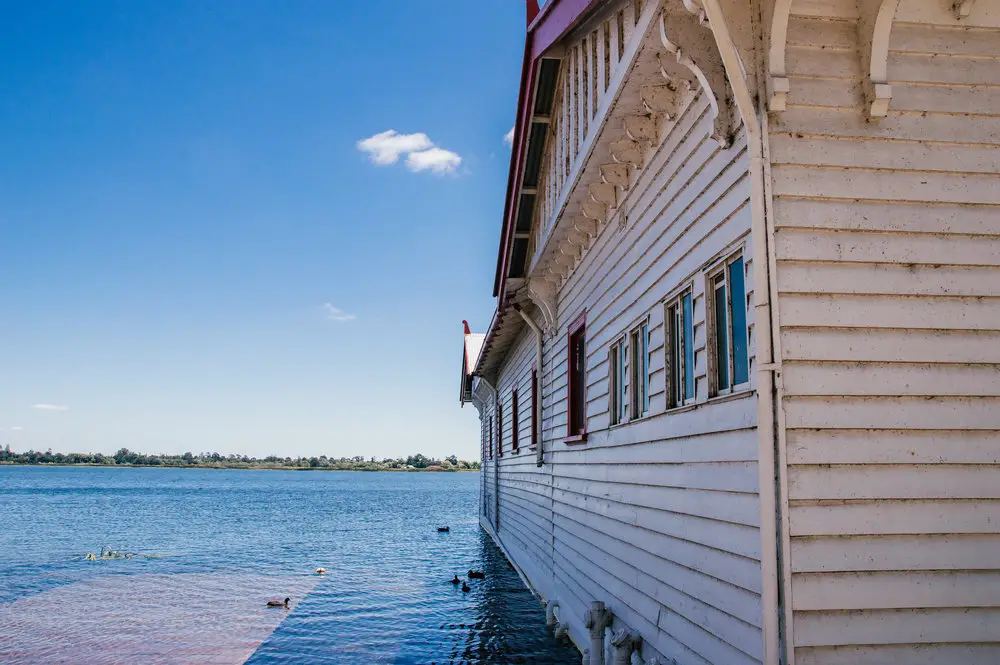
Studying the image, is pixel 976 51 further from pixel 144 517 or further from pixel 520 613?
pixel 144 517

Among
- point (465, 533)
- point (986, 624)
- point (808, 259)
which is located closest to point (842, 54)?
point (808, 259)

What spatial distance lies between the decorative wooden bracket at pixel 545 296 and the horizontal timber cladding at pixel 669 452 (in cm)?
110

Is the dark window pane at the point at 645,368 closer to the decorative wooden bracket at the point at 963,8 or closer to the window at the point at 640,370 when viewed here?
the window at the point at 640,370

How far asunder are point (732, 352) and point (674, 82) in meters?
2.11

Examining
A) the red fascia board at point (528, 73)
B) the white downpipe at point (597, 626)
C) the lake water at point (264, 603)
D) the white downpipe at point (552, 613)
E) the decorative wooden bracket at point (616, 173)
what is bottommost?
the lake water at point (264, 603)

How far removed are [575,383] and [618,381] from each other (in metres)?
2.05

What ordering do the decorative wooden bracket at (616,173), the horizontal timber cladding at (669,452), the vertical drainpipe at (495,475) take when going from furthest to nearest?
the vertical drainpipe at (495,475) < the decorative wooden bracket at (616,173) < the horizontal timber cladding at (669,452)

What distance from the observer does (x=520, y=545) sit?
50.2ft

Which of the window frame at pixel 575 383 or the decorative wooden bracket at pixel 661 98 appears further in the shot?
the window frame at pixel 575 383

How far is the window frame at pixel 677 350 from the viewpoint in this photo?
5.49 m

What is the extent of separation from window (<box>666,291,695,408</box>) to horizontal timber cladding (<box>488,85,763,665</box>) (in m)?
0.07

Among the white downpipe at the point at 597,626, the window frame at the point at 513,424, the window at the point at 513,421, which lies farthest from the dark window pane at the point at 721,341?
the window at the point at 513,421

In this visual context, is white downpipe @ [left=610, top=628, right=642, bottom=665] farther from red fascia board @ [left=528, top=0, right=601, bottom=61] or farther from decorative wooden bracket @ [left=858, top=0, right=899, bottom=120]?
red fascia board @ [left=528, top=0, right=601, bottom=61]

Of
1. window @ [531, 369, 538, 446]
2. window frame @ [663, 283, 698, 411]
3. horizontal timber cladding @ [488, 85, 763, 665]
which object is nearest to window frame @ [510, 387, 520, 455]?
window @ [531, 369, 538, 446]
